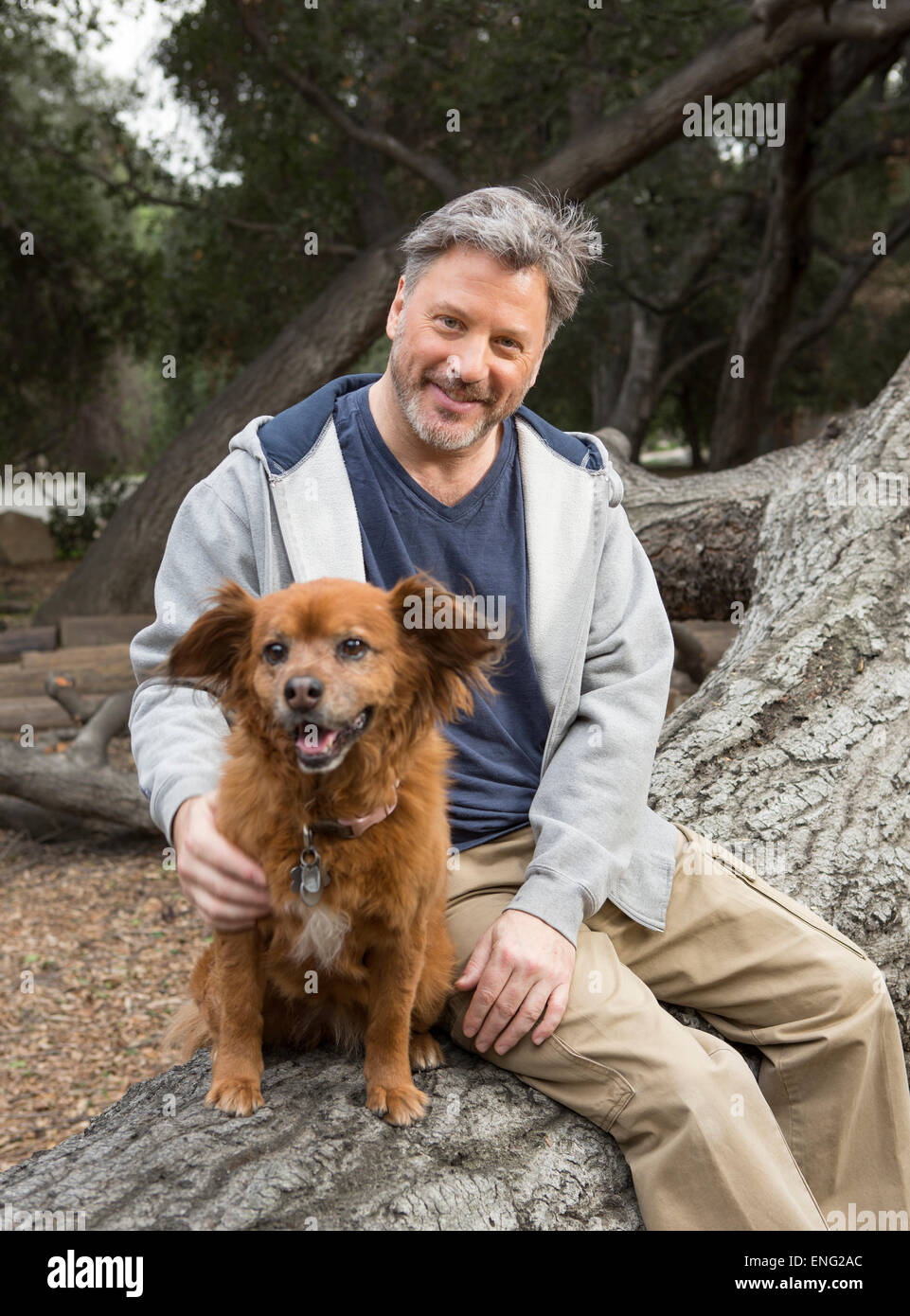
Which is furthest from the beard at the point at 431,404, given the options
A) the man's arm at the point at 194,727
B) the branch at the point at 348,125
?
the branch at the point at 348,125

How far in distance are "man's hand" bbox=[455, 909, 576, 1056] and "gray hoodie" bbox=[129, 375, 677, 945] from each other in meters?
0.06

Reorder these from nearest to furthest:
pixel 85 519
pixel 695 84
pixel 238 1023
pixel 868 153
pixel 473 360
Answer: pixel 238 1023 → pixel 473 360 → pixel 695 84 → pixel 868 153 → pixel 85 519

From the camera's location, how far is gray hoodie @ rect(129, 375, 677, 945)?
2574 mm

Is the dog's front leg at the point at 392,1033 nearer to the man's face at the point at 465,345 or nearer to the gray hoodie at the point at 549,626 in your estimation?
the gray hoodie at the point at 549,626

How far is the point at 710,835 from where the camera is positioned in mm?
A: 3346

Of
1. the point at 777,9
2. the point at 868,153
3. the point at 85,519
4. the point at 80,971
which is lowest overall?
the point at 80,971

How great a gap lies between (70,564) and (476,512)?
16652 mm

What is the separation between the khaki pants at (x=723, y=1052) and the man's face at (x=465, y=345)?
3.42 feet

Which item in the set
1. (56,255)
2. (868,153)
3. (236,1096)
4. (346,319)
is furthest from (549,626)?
(56,255)

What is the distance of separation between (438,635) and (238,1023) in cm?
89

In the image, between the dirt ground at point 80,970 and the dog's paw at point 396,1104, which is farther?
the dirt ground at point 80,970

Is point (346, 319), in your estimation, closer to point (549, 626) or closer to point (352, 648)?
point (549, 626)

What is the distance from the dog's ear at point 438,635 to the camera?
2.24 meters
